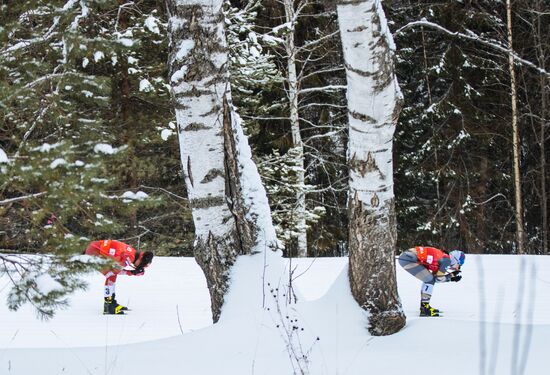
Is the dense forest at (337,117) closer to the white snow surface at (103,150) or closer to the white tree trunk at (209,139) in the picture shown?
the white tree trunk at (209,139)

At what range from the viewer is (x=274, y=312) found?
13.0ft

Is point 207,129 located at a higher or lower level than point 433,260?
higher

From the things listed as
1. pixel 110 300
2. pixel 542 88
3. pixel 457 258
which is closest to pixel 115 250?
pixel 110 300

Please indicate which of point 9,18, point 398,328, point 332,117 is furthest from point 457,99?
point 9,18

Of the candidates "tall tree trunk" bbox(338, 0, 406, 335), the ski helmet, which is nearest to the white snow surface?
"tall tree trunk" bbox(338, 0, 406, 335)

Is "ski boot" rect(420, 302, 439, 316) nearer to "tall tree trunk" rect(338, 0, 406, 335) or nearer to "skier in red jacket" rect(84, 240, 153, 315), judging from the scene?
"tall tree trunk" rect(338, 0, 406, 335)

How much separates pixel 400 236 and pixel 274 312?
1416cm

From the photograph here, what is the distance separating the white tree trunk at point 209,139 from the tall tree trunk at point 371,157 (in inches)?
28.9

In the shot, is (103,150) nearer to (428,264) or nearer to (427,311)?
(427,311)

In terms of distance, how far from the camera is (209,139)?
4.11m

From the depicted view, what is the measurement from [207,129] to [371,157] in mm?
1096

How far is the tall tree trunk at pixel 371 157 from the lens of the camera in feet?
12.8

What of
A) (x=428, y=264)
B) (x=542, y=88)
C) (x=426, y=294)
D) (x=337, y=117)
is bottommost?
(x=426, y=294)

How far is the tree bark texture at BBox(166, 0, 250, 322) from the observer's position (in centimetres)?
407
